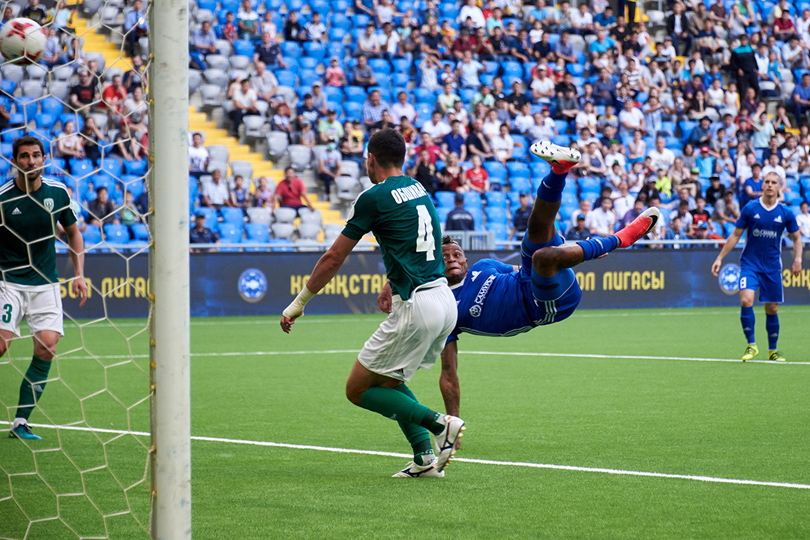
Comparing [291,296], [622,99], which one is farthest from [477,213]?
[622,99]

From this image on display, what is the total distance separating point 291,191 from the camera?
18.4m

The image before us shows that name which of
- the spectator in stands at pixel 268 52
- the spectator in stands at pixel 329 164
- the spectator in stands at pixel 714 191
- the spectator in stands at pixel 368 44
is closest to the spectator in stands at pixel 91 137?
the spectator in stands at pixel 329 164

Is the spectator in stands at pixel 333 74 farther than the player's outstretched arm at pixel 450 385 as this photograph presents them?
Yes

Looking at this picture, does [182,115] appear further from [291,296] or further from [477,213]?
[477,213]

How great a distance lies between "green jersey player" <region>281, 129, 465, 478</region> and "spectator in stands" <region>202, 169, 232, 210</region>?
12.7m

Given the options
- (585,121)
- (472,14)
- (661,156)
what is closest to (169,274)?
(585,121)

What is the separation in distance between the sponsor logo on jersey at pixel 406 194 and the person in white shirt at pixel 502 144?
1564 cm

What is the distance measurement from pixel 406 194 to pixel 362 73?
16.0 meters

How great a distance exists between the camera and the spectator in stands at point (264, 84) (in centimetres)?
1967

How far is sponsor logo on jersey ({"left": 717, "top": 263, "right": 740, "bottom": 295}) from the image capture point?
63.4 feet

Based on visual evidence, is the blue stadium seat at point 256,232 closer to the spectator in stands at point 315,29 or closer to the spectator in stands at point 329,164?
the spectator in stands at point 329,164

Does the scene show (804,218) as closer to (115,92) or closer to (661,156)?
(661,156)

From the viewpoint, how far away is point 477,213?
64.1 ft

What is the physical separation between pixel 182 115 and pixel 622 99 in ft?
69.2
